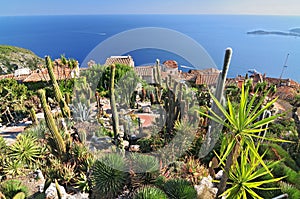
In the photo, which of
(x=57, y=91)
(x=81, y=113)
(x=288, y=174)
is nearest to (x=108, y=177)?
(x=288, y=174)

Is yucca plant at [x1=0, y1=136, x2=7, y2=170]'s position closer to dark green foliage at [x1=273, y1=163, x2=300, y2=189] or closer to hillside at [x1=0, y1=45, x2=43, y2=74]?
dark green foliage at [x1=273, y1=163, x2=300, y2=189]

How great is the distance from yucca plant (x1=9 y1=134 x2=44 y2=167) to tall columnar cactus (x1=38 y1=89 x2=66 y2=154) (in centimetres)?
66

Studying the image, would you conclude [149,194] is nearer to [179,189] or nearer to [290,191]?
[179,189]

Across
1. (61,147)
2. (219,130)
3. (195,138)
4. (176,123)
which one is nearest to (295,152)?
(219,130)

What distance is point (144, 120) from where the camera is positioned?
783 cm

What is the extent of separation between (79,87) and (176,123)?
17.6ft

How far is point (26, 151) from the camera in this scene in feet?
16.1

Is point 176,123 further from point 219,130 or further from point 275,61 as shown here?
point 275,61

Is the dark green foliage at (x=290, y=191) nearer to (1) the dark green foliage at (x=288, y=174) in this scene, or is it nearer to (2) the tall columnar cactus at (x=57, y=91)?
(1) the dark green foliage at (x=288, y=174)

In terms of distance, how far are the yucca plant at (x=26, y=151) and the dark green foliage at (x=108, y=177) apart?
5.95 ft

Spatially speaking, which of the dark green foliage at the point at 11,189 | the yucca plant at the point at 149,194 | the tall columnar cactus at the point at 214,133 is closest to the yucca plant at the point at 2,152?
the dark green foliage at the point at 11,189

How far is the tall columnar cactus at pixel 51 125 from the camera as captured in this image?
4.54 m

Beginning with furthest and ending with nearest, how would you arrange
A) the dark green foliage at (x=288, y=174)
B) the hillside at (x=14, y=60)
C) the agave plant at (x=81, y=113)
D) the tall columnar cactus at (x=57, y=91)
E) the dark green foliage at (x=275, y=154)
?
the hillside at (x=14, y=60), the agave plant at (x=81, y=113), the tall columnar cactus at (x=57, y=91), the dark green foliage at (x=275, y=154), the dark green foliage at (x=288, y=174)

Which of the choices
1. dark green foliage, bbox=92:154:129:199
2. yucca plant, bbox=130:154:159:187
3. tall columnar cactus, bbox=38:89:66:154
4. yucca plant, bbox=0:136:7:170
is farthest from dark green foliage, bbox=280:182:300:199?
yucca plant, bbox=0:136:7:170
